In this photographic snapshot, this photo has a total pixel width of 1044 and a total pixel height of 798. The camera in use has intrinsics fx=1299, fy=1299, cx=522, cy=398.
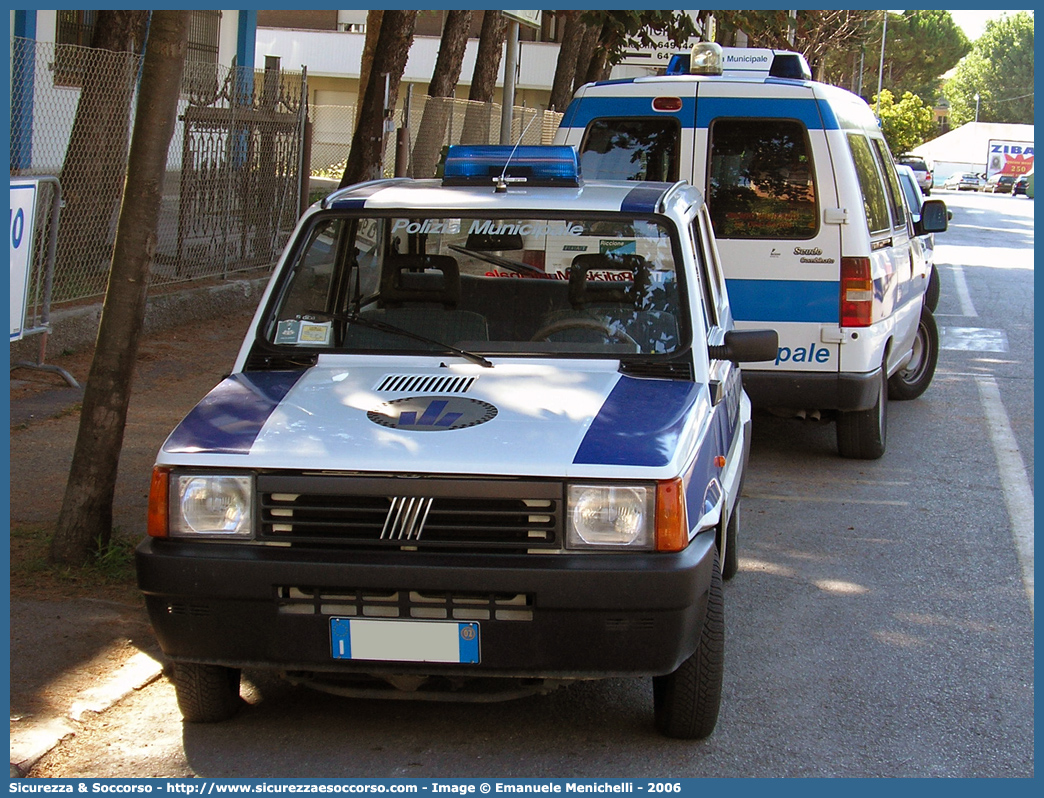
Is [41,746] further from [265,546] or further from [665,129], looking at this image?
[665,129]

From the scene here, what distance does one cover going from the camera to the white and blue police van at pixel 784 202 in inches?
301

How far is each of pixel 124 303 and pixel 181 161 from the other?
7.48 meters

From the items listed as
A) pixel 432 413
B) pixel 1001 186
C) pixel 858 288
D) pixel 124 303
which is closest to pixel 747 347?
pixel 432 413

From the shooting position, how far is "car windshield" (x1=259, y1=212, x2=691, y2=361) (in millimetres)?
4930

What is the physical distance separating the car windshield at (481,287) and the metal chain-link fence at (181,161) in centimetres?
537

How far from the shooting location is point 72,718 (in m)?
4.25

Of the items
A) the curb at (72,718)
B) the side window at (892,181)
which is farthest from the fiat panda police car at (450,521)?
the side window at (892,181)

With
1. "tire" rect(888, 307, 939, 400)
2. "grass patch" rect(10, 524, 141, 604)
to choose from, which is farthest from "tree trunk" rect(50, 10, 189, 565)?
"tire" rect(888, 307, 939, 400)

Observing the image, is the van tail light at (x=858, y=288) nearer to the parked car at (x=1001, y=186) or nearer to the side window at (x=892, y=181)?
the side window at (x=892, y=181)

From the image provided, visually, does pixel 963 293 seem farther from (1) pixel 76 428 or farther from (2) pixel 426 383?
(2) pixel 426 383

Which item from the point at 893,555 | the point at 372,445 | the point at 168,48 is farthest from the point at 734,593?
the point at 168,48

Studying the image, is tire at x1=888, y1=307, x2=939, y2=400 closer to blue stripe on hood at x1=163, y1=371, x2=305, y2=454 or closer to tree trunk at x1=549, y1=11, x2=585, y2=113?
blue stripe on hood at x1=163, y1=371, x2=305, y2=454

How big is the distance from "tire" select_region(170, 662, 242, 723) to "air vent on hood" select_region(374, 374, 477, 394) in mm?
1080

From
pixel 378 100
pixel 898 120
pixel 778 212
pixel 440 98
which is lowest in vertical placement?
pixel 778 212
